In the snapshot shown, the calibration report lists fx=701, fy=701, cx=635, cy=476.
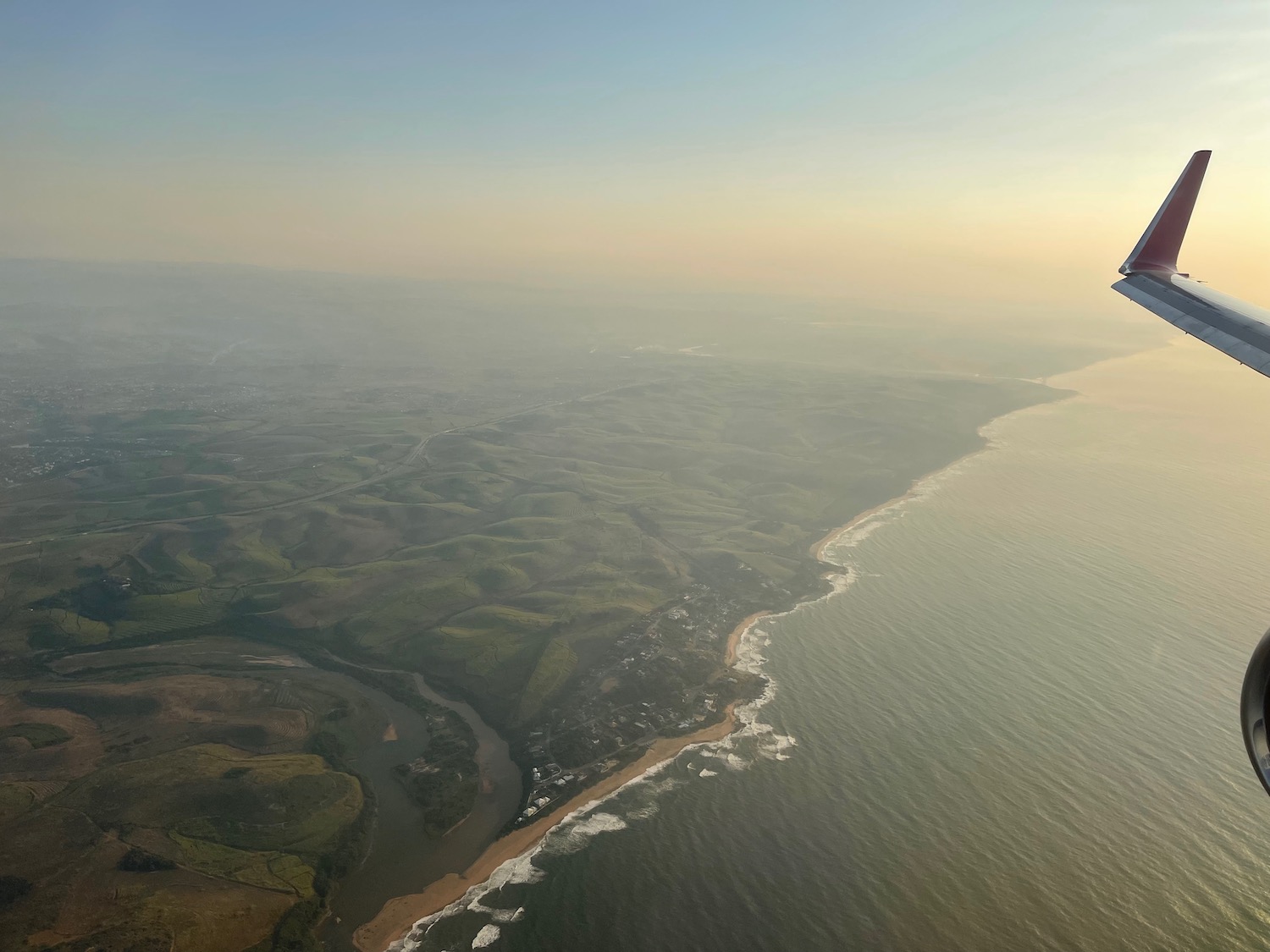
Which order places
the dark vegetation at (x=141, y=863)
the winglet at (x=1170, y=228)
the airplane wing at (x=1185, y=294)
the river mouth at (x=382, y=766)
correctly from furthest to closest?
the river mouth at (x=382, y=766), the dark vegetation at (x=141, y=863), the winglet at (x=1170, y=228), the airplane wing at (x=1185, y=294)

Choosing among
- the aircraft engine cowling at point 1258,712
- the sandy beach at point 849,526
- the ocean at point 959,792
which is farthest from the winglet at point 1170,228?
the sandy beach at point 849,526

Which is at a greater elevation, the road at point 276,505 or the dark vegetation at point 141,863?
the road at point 276,505

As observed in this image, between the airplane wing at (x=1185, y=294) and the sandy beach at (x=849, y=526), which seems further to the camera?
the sandy beach at (x=849, y=526)

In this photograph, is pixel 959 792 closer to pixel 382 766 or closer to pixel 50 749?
pixel 382 766

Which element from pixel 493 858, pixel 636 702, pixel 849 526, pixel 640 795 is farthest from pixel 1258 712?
pixel 849 526

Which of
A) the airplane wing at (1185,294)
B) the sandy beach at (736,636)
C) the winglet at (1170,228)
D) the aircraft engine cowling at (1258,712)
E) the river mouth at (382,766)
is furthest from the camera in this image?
the sandy beach at (736,636)

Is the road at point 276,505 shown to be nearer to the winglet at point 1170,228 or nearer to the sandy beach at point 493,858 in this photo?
the sandy beach at point 493,858

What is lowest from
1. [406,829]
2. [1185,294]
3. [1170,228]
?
[406,829]
